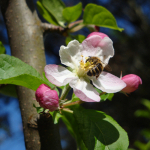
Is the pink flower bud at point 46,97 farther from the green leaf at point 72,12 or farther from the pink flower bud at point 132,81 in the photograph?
the green leaf at point 72,12

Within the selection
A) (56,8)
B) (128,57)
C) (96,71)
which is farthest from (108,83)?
(128,57)

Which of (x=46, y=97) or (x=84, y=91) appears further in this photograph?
(x=84, y=91)

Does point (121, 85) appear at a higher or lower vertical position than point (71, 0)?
higher

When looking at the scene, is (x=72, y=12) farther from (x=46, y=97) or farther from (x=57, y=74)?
(x=46, y=97)

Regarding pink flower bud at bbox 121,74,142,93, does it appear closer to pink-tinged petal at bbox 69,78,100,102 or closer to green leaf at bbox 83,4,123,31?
pink-tinged petal at bbox 69,78,100,102

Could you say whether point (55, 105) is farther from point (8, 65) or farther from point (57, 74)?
point (8, 65)

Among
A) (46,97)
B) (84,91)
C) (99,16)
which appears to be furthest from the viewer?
(99,16)

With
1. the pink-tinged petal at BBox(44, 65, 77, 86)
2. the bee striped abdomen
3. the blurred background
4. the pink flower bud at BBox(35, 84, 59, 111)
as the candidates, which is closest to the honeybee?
the bee striped abdomen

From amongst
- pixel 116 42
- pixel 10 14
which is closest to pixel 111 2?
pixel 116 42
